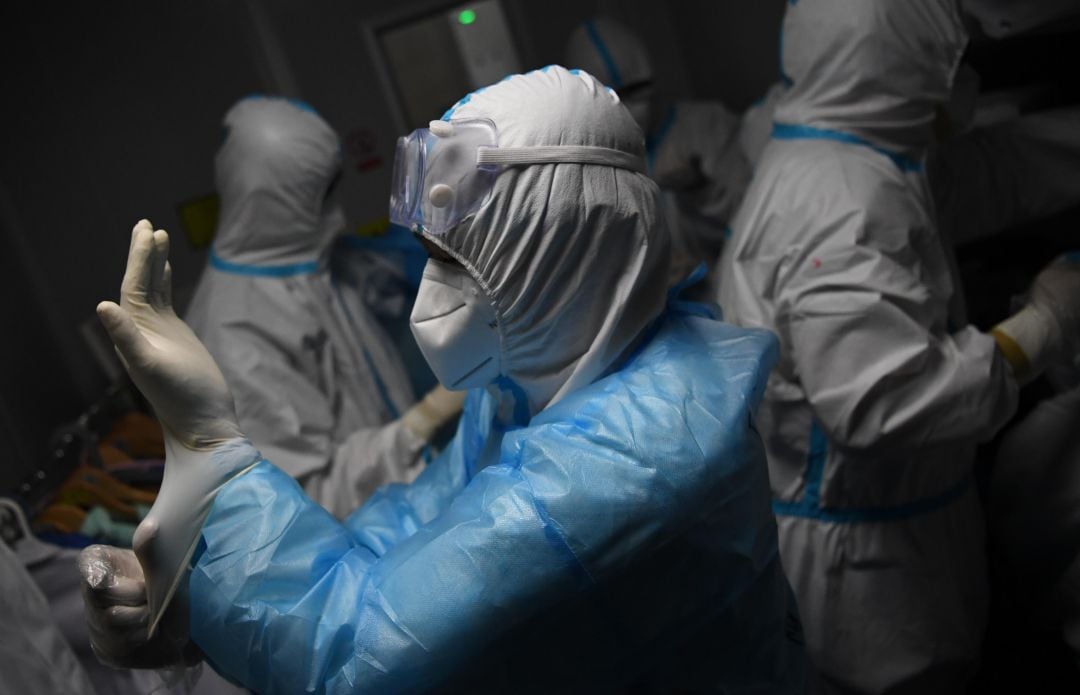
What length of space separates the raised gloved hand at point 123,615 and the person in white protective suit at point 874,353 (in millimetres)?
1003

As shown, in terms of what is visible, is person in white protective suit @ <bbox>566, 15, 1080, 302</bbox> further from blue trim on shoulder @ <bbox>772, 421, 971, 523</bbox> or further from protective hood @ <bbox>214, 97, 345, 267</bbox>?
protective hood @ <bbox>214, 97, 345, 267</bbox>

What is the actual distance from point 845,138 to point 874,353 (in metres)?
0.43

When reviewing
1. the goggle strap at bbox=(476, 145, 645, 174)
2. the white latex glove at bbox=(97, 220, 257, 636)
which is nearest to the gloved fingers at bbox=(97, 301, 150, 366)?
the white latex glove at bbox=(97, 220, 257, 636)

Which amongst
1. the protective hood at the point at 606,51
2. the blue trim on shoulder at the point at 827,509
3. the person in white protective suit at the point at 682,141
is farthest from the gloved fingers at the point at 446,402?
the protective hood at the point at 606,51

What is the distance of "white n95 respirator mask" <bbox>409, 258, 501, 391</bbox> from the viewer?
1148mm

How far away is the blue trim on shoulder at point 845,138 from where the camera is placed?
164cm

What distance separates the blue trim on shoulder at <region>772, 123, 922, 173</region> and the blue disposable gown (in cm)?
72

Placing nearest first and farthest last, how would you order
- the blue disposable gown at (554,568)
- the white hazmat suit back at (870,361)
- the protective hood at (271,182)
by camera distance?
the blue disposable gown at (554,568) < the white hazmat suit back at (870,361) < the protective hood at (271,182)

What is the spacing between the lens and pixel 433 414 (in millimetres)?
1889

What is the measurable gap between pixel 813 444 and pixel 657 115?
1.75 meters

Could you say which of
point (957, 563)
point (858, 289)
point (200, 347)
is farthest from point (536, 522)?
point (957, 563)

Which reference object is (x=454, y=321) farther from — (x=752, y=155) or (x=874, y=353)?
(x=752, y=155)

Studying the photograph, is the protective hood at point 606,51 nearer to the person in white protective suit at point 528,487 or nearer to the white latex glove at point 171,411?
the person in white protective suit at point 528,487

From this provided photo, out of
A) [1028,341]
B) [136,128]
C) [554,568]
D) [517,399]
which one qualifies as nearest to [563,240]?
[517,399]
